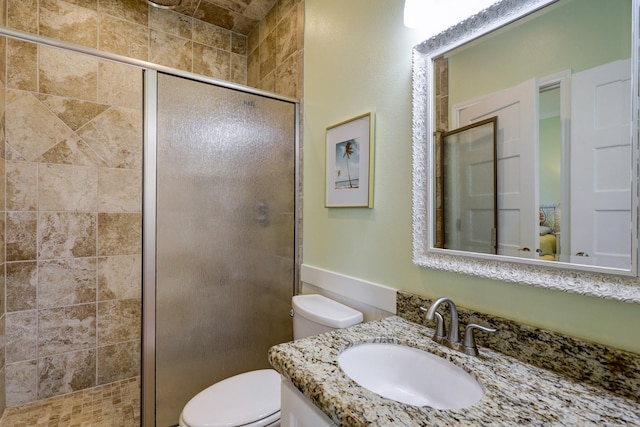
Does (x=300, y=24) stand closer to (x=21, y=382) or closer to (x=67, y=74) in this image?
(x=67, y=74)

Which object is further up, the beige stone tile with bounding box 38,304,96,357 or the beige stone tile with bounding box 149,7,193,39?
the beige stone tile with bounding box 149,7,193,39

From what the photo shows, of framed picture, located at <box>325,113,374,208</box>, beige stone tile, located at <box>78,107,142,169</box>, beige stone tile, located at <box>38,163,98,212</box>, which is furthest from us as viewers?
beige stone tile, located at <box>78,107,142,169</box>

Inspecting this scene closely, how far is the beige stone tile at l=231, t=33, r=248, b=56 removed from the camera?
2506 millimetres

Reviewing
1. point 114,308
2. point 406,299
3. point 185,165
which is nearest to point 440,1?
point 406,299

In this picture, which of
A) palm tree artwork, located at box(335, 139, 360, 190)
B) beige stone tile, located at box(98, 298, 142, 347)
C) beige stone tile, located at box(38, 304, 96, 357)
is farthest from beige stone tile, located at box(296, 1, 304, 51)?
beige stone tile, located at box(38, 304, 96, 357)

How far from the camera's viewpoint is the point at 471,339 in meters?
0.87

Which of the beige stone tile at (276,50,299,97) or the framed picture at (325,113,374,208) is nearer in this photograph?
the framed picture at (325,113,374,208)

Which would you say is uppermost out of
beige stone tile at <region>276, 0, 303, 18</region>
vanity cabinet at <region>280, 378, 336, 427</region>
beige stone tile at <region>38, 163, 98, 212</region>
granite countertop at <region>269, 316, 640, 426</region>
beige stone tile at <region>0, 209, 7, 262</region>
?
beige stone tile at <region>276, 0, 303, 18</region>

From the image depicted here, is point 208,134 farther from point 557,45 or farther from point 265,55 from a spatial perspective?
point 557,45

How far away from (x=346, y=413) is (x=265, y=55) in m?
2.31

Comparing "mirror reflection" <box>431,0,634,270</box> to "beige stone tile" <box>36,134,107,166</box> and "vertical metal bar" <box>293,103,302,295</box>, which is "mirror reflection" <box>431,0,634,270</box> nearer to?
"vertical metal bar" <box>293,103,302,295</box>

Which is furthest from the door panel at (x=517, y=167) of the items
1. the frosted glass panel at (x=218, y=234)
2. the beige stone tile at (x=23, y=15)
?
the beige stone tile at (x=23, y=15)

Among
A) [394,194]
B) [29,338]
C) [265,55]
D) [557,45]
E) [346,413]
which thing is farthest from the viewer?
[265,55]

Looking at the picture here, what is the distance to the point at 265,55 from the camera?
2.25m
